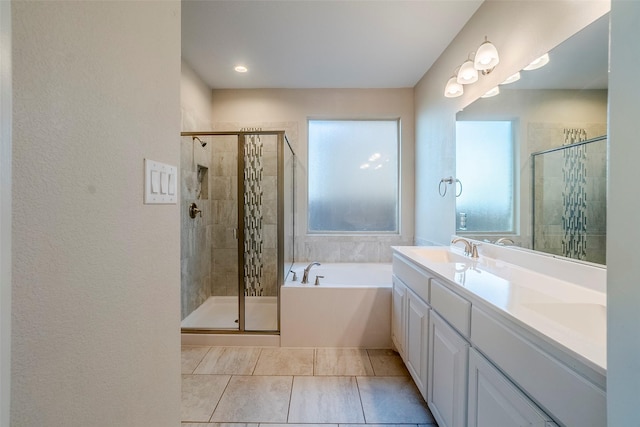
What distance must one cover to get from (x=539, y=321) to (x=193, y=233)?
2787 millimetres

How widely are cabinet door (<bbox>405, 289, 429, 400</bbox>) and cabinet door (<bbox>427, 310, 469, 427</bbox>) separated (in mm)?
67

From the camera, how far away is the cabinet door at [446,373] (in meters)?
1.16

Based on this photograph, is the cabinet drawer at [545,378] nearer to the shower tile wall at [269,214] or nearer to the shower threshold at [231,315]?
the shower threshold at [231,315]

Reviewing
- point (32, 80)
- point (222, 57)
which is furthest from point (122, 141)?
point (222, 57)

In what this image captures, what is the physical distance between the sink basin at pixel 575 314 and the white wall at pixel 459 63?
3.92 ft

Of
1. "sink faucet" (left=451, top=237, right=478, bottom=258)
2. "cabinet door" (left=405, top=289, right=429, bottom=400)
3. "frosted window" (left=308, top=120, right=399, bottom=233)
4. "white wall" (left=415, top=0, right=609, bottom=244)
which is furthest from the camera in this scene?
"frosted window" (left=308, top=120, right=399, bottom=233)

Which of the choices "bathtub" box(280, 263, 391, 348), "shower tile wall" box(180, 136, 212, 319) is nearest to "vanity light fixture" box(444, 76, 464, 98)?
"bathtub" box(280, 263, 391, 348)

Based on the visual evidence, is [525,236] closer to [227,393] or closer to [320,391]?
[320,391]

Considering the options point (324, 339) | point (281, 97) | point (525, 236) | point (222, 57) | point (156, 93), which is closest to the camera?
point (156, 93)

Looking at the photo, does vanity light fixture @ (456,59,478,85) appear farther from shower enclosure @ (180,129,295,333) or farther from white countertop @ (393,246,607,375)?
shower enclosure @ (180,129,295,333)

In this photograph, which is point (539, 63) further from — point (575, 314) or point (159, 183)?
point (159, 183)

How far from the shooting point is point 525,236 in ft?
5.15

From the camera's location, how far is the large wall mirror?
1.16 metres

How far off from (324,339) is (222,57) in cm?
276
